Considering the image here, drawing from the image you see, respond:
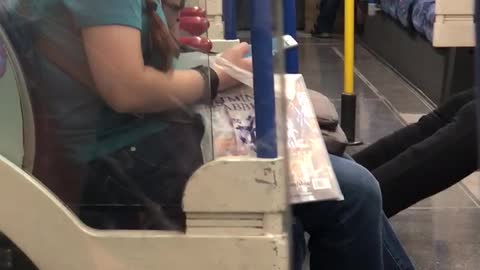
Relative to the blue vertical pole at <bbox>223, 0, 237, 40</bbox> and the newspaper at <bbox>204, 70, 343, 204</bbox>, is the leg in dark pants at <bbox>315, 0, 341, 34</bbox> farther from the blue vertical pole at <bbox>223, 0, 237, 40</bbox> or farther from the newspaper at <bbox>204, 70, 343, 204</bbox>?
the newspaper at <bbox>204, 70, 343, 204</bbox>

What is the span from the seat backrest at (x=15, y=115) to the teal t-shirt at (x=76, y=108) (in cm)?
3

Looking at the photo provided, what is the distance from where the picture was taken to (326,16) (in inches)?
265

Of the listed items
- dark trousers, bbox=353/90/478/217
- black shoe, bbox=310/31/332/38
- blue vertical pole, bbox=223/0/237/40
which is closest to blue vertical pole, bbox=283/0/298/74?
blue vertical pole, bbox=223/0/237/40

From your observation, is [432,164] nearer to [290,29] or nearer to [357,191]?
[290,29]

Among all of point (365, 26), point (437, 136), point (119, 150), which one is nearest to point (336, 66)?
point (365, 26)

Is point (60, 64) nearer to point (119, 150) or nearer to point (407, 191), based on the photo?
point (119, 150)

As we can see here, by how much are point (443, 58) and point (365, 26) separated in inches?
87.4

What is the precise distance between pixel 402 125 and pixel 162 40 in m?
2.66

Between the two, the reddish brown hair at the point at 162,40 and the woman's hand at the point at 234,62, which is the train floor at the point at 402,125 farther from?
the reddish brown hair at the point at 162,40

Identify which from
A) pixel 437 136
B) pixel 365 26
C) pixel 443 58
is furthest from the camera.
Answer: pixel 365 26

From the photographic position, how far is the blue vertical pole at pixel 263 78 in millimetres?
1137

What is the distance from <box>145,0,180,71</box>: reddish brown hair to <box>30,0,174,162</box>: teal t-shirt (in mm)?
13

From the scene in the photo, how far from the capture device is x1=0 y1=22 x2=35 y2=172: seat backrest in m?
1.21

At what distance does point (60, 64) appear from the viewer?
121cm
